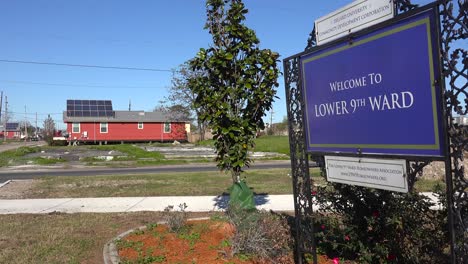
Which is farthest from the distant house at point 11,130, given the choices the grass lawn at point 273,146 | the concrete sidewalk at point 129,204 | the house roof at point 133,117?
the concrete sidewalk at point 129,204

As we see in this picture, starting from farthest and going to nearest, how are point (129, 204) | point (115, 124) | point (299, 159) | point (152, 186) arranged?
point (115, 124)
point (152, 186)
point (129, 204)
point (299, 159)

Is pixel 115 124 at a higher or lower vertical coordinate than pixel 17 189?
higher

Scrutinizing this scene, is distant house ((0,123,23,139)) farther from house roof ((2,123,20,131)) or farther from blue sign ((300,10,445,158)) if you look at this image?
blue sign ((300,10,445,158))

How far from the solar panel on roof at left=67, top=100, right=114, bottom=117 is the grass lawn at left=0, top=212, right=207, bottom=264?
46970mm

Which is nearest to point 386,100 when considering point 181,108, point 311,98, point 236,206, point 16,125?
point 311,98

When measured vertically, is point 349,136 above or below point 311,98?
below

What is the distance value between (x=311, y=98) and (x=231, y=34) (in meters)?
3.10

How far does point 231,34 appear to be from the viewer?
21.9ft

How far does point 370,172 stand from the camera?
3291 mm

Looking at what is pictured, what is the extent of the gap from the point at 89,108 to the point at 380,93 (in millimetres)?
55224

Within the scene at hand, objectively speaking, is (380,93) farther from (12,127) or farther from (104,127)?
(12,127)

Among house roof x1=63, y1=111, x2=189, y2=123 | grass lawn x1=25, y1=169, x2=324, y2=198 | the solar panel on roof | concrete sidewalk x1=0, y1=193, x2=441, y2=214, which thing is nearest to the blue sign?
concrete sidewalk x1=0, y1=193, x2=441, y2=214

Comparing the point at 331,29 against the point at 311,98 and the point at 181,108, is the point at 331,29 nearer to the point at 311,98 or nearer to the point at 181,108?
the point at 311,98

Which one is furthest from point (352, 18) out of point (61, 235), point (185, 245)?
point (61, 235)
